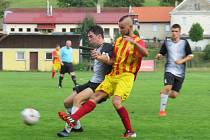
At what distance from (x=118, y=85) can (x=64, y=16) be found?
10399 cm

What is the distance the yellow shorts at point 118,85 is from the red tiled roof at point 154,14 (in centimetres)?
11167

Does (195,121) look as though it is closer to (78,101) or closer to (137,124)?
(137,124)

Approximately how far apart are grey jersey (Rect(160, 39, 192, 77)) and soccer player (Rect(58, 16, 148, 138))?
368cm

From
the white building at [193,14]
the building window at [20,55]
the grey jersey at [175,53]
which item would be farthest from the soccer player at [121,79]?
the white building at [193,14]

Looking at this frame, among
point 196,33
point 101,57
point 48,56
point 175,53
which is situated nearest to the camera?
point 101,57

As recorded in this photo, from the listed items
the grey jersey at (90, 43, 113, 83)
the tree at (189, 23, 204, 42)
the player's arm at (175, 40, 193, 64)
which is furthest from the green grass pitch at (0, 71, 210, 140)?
the tree at (189, 23, 204, 42)

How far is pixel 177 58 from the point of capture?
1387 centimetres

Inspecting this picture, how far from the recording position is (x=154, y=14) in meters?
123

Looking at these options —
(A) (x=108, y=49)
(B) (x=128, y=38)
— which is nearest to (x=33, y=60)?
(A) (x=108, y=49)

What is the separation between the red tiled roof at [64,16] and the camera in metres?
110

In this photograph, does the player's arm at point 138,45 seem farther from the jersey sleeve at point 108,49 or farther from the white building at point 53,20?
the white building at point 53,20

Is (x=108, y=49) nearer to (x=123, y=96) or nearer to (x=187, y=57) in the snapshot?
(x=123, y=96)

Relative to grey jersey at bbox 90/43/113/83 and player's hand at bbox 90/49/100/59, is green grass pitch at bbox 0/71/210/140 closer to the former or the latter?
grey jersey at bbox 90/43/113/83

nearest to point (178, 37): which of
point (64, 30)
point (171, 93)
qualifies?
point (171, 93)
